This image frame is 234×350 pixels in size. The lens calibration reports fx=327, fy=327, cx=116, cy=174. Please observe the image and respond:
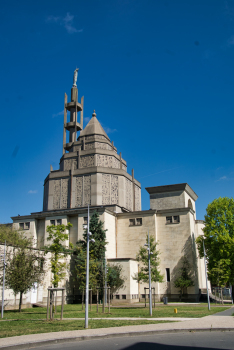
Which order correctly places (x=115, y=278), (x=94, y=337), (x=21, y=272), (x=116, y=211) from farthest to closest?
(x=116, y=211) < (x=115, y=278) < (x=21, y=272) < (x=94, y=337)

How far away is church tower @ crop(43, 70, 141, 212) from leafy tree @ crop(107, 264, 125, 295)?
10533 mm

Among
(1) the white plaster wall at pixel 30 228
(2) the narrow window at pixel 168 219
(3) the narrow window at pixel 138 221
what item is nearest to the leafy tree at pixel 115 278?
(3) the narrow window at pixel 138 221

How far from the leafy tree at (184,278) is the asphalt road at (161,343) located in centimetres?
3060

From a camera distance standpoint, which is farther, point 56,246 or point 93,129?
point 93,129

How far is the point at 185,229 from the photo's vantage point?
47.3 metres

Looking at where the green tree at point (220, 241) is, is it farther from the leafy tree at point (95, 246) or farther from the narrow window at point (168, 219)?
the leafy tree at point (95, 246)

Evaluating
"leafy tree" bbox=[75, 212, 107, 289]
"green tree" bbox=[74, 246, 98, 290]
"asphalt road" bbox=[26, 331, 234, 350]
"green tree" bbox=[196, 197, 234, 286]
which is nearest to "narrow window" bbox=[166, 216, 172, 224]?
"green tree" bbox=[196, 197, 234, 286]

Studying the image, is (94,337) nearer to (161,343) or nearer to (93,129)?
(161,343)

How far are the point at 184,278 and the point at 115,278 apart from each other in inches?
377

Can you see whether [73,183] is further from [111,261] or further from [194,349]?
[194,349]

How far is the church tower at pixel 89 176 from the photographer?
53781 mm

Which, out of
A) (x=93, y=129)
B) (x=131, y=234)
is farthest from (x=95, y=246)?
(x=93, y=129)

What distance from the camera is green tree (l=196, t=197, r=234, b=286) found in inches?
1598

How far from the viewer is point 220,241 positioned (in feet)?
137
